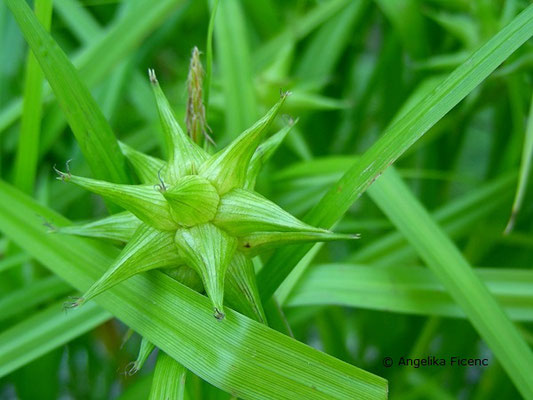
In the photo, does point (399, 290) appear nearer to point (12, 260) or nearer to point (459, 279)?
point (459, 279)

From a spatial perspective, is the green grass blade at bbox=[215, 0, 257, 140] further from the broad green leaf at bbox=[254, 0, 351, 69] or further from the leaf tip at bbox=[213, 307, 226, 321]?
the leaf tip at bbox=[213, 307, 226, 321]

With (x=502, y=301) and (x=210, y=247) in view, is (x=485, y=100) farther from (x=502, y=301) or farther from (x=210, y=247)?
(x=210, y=247)

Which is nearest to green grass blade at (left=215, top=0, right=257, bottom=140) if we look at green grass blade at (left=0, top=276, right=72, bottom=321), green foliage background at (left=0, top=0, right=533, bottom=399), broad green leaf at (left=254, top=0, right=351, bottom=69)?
green foliage background at (left=0, top=0, right=533, bottom=399)

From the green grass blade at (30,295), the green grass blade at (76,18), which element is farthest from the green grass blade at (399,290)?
the green grass blade at (76,18)

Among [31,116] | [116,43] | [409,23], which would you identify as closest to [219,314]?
[31,116]

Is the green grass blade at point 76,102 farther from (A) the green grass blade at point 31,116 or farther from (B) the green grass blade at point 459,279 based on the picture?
(B) the green grass blade at point 459,279

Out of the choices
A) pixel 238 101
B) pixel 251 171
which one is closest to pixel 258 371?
pixel 251 171
